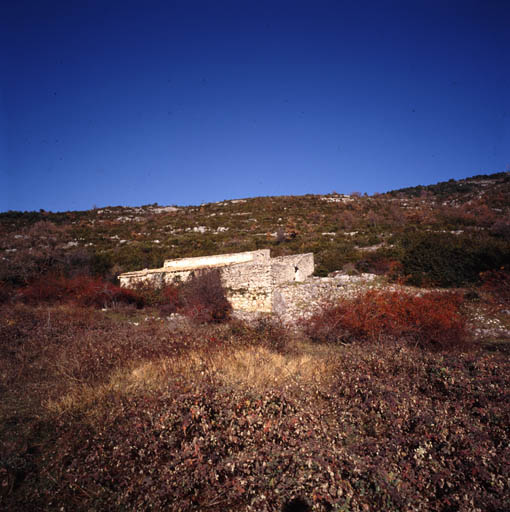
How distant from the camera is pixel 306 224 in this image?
111 ft

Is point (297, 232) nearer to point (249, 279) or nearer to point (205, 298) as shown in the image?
point (249, 279)

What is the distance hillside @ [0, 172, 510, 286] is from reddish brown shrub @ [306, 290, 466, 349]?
5014 mm

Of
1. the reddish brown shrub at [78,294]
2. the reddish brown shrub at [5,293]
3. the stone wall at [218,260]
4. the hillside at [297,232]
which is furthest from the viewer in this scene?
the stone wall at [218,260]

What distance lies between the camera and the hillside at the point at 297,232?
46.9 feet

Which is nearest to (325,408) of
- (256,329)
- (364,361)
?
(364,361)

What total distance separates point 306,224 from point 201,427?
32.3 meters

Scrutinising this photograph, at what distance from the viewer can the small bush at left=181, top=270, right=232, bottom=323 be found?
11008 mm

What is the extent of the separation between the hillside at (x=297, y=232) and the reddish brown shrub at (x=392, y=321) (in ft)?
16.4

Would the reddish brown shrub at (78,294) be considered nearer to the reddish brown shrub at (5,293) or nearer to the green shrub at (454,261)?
the reddish brown shrub at (5,293)

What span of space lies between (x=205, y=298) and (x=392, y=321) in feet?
26.0

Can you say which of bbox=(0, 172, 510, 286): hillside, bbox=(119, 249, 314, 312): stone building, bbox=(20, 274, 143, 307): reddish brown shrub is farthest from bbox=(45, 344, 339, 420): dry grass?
bbox=(0, 172, 510, 286): hillside

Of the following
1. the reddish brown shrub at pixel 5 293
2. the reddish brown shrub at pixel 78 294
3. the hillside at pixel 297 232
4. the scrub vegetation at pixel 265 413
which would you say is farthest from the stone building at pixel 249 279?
the reddish brown shrub at pixel 5 293

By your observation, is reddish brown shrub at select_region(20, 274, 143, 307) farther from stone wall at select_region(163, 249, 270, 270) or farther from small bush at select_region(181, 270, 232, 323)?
stone wall at select_region(163, 249, 270, 270)

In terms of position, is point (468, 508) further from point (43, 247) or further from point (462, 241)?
point (43, 247)
